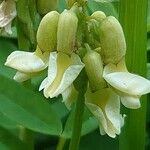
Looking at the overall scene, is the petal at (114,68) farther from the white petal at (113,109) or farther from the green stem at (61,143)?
the green stem at (61,143)

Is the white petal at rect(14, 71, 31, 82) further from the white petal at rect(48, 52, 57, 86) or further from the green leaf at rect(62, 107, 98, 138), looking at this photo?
the green leaf at rect(62, 107, 98, 138)

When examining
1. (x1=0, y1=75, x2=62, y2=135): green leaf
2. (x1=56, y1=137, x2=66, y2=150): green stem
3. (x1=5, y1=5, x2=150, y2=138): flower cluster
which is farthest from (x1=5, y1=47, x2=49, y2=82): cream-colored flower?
(x1=56, y1=137, x2=66, y2=150): green stem

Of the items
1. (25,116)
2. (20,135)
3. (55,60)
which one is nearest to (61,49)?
(55,60)

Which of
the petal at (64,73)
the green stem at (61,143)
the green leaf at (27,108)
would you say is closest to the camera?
Result: the petal at (64,73)

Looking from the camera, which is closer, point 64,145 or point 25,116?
point 25,116

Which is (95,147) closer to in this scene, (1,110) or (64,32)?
(1,110)

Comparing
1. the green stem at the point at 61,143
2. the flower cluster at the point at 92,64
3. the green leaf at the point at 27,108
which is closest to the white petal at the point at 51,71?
the flower cluster at the point at 92,64

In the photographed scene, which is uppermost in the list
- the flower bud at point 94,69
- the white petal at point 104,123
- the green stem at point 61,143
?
the flower bud at point 94,69

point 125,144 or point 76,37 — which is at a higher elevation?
point 76,37
